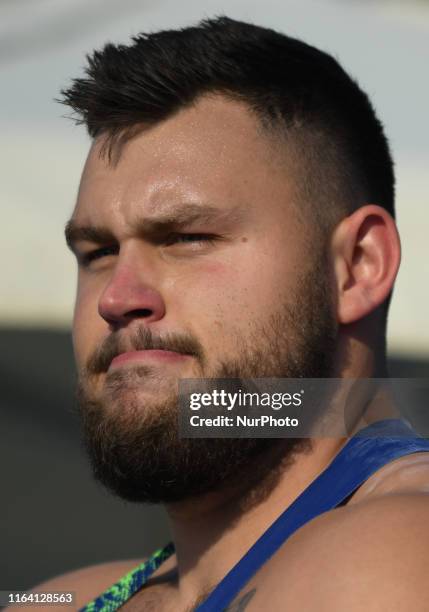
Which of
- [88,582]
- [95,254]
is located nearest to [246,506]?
[95,254]

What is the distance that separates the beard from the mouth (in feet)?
0.03

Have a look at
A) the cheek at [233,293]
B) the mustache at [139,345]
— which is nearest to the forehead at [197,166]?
the cheek at [233,293]

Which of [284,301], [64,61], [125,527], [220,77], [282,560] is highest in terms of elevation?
[64,61]

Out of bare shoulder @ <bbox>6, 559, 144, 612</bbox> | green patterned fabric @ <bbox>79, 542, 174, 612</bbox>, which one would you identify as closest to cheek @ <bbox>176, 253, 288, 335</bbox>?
A: green patterned fabric @ <bbox>79, 542, 174, 612</bbox>

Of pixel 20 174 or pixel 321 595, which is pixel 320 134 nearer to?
pixel 321 595

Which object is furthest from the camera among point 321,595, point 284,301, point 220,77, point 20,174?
point 20,174

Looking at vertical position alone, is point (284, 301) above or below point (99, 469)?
above

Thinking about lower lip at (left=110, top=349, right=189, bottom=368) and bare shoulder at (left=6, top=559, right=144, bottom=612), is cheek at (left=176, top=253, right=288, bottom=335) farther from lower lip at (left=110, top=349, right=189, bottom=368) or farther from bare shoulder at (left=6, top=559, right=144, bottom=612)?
bare shoulder at (left=6, top=559, right=144, bottom=612)

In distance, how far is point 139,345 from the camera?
1.67 metres

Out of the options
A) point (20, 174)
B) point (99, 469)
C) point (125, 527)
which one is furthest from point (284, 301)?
point (20, 174)

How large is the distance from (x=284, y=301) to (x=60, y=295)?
→ 8.58 feet

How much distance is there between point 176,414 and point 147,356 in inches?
4.2

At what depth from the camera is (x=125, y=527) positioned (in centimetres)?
399

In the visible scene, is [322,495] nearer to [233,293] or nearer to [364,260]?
[233,293]
